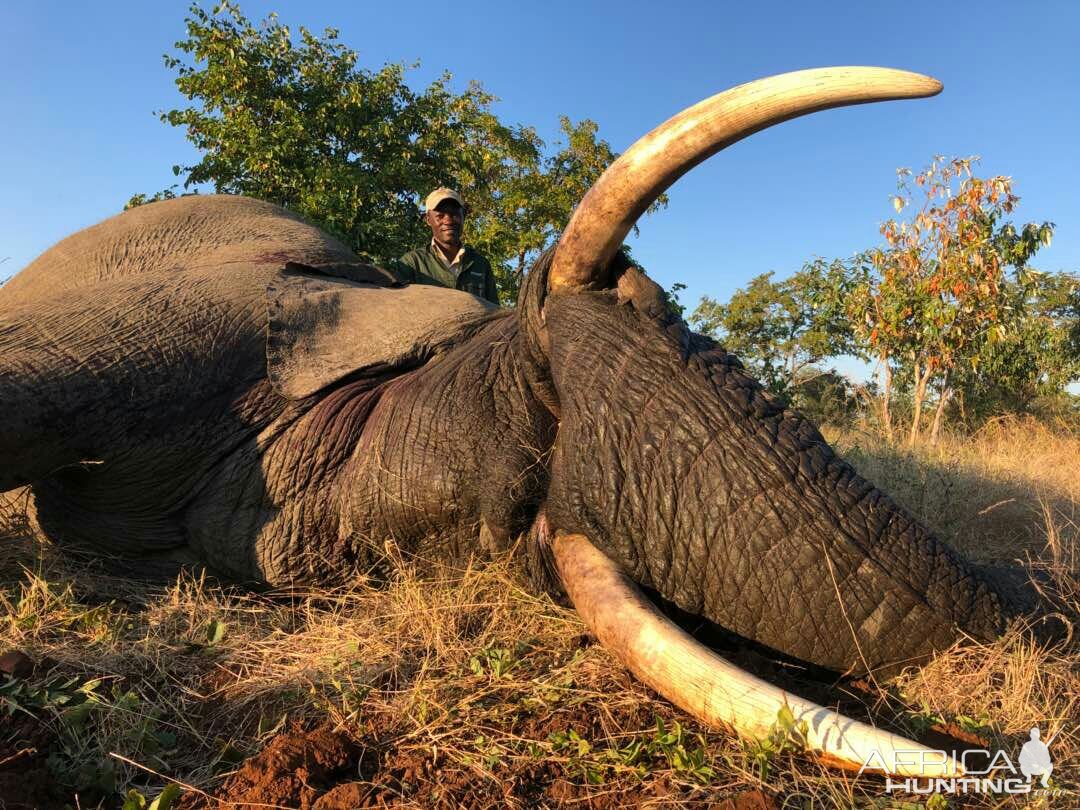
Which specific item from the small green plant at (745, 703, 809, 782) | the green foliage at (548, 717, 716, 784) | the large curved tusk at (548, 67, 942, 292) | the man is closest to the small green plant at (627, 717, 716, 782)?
the green foliage at (548, 717, 716, 784)

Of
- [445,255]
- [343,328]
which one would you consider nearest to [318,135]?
[445,255]

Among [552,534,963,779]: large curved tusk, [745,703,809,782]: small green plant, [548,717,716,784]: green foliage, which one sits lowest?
[548,717,716,784]: green foliage

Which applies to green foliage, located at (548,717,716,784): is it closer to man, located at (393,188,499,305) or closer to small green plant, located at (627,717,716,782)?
small green plant, located at (627,717,716,782)

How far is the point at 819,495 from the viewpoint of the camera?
6.47 feet

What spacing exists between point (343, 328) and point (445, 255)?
3918mm

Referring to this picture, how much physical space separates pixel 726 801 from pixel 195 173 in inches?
424

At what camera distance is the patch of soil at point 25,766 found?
1645 mm

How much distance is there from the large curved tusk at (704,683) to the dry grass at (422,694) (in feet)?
0.30

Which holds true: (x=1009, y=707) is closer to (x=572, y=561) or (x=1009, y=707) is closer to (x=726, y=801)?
(x=726, y=801)

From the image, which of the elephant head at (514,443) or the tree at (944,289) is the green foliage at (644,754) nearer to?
the elephant head at (514,443)

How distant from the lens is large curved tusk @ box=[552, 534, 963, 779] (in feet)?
4.99

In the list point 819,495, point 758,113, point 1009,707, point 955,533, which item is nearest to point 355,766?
point 819,495

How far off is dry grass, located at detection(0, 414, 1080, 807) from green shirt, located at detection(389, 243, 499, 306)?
4.07 meters

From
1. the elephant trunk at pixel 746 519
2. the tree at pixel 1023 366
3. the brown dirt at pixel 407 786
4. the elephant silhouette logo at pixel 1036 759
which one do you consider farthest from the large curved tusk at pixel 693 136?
the tree at pixel 1023 366
